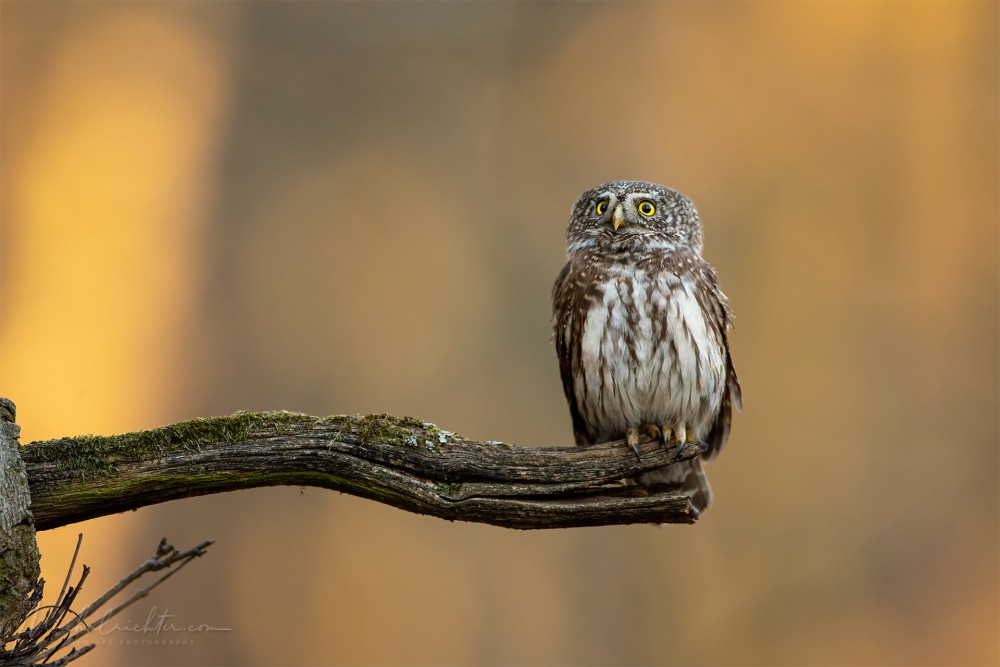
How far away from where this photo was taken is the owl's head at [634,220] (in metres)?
4.10

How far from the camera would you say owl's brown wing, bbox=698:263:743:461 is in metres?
3.99

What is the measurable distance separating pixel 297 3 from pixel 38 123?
245 cm

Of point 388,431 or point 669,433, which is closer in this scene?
point 388,431

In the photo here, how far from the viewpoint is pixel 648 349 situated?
3.83 m

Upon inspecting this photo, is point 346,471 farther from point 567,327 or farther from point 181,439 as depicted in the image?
point 567,327

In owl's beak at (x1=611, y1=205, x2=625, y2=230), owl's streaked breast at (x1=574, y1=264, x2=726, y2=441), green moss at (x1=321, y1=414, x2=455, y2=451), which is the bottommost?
green moss at (x1=321, y1=414, x2=455, y2=451)

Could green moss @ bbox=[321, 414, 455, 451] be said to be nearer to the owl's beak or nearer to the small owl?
the small owl

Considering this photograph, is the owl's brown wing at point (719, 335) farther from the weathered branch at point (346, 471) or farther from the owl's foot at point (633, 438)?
the weathered branch at point (346, 471)

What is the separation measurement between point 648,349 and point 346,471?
4.99 feet

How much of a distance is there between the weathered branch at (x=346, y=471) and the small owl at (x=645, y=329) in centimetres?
68

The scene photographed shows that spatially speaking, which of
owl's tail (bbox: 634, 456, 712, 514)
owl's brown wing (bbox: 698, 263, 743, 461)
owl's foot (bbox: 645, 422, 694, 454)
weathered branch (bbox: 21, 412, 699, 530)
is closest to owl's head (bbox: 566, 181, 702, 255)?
owl's brown wing (bbox: 698, 263, 743, 461)

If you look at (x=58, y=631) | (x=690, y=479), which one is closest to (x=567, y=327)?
(x=690, y=479)

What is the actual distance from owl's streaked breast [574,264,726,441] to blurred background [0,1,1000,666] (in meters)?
3.14

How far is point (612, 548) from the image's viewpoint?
8219mm
